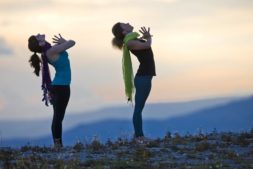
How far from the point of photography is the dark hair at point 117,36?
52.2 ft

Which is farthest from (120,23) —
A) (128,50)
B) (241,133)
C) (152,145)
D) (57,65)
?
(241,133)

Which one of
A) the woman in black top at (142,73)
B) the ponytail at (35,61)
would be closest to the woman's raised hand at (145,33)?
the woman in black top at (142,73)

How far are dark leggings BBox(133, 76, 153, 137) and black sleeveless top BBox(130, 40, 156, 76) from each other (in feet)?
0.34

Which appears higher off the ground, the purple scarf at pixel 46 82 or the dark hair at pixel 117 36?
the dark hair at pixel 117 36

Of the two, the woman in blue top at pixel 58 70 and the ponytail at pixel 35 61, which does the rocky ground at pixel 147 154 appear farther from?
the ponytail at pixel 35 61

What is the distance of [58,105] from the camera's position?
1546cm

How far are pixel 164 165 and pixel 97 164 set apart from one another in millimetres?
1192

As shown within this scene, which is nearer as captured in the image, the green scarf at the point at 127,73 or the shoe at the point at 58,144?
the shoe at the point at 58,144

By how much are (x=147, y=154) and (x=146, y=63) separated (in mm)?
Answer: 2600

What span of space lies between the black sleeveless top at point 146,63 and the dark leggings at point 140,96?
0.10 meters

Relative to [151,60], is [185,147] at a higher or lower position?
lower

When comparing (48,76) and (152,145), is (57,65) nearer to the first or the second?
(48,76)

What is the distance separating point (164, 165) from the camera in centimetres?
1234

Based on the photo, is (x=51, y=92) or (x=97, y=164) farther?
(x=51, y=92)
